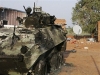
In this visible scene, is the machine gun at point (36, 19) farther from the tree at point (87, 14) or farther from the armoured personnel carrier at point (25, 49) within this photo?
the tree at point (87, 14)

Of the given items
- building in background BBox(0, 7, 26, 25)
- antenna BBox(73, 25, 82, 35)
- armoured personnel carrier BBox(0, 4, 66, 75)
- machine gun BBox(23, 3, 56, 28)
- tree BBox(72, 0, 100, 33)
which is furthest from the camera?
tree BBox(72, 0, 100, 33)

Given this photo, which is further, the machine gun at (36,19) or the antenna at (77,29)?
the antenna at (77,29)

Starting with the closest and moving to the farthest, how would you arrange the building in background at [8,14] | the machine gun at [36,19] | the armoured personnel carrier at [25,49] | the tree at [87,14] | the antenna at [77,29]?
the armoured personnel carrier at [25,49], the machine gun at [36,19], the antenna at [77,29], the building in background at [8,14], the tree at [87,14]

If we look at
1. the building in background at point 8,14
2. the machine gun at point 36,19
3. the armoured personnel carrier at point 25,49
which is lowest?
the armoured personnel carrier at point 25,49

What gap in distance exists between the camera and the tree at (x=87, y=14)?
26.1m

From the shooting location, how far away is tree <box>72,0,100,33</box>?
2608 cm

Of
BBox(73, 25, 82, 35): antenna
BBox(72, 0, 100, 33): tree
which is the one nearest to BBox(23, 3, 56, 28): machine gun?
BBox(73, 25, 82, 35): antenna

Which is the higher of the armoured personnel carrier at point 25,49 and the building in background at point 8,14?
the building in background at point 8,14

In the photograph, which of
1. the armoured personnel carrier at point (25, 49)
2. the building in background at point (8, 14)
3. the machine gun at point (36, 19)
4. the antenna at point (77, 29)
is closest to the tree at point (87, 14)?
the antenna at point (77, 29)

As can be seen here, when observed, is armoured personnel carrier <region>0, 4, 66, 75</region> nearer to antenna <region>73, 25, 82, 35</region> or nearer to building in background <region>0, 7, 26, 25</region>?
antenna <region>73, 25, 82, 35</region>

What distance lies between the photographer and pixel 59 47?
10.4m

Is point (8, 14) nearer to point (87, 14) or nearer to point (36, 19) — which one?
point (87, 14)

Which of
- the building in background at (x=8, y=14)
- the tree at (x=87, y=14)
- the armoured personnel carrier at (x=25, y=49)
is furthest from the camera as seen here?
the tree at (x=87, y=14)

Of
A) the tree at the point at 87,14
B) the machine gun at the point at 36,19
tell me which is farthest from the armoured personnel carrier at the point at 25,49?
the tree at the point at 87,14
